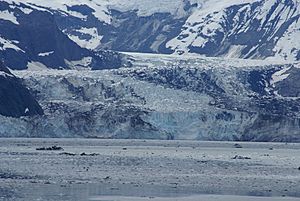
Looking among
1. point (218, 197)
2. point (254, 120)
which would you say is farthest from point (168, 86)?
point (218, 197)

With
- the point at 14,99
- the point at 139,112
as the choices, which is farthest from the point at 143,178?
the point at 14,99

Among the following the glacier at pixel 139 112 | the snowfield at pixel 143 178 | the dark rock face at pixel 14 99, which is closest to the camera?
the snowfield at pixel 143 178

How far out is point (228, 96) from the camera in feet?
586

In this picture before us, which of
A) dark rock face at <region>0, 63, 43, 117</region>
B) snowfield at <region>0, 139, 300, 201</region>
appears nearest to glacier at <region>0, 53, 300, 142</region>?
dark rock face at <region>0, 63, 43, 117</region>

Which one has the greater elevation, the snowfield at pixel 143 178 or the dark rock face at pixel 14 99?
the snowfield at pixel 143 178

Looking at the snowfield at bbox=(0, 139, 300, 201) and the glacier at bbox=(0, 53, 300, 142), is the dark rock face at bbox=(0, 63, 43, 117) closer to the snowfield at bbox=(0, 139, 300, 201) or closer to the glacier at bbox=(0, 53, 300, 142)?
the glacier at bbox=(0, 53, 300, 142)

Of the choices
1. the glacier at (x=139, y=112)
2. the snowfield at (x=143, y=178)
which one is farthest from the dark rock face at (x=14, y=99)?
the snowfield at (x=143, y=178)

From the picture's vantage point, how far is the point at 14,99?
589ft

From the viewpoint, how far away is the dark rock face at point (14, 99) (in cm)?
16962

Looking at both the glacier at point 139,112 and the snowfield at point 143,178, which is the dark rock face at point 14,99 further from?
the snowfield at point 143,178

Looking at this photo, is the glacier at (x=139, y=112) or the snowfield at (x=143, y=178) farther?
the glacier at (x=139, y=112)

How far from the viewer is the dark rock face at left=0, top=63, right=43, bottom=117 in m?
170

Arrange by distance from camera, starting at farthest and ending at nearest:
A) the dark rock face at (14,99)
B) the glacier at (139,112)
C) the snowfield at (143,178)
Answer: the dark rock face at (14,99)
the glacier at (139,112)
the snowfield at (143,178)

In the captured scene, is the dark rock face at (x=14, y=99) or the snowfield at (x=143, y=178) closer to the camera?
the snowfield at (x=143, y=178)
